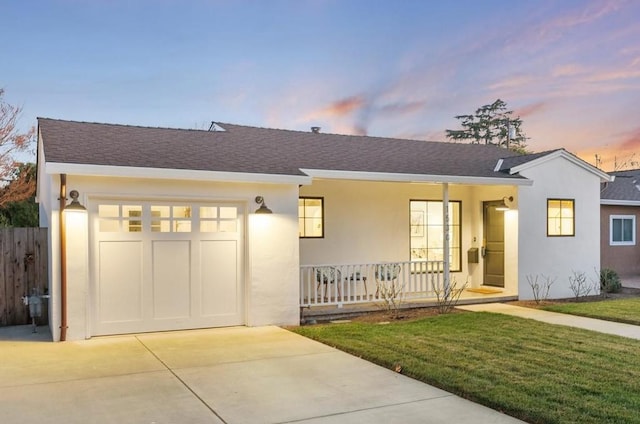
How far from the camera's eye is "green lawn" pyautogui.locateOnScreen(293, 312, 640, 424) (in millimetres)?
4684

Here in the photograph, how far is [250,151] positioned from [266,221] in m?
1.87

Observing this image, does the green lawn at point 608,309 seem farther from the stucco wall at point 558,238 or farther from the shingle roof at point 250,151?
the shingle roof at point 250,151

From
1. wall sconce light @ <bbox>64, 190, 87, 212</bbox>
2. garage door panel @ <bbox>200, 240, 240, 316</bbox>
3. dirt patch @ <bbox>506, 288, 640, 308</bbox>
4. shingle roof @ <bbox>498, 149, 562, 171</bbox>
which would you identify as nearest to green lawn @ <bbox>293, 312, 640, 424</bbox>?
garage door panel @ <bbox>200, 240, 240, 316</bbox>

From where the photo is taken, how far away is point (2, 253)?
8.77 meters

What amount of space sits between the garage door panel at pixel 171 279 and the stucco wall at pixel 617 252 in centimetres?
1331

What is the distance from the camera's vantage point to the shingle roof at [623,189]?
56.5ft

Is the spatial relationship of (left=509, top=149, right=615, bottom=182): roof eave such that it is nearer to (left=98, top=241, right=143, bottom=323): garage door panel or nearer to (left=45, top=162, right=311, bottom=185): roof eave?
(left=45, top=162, right=311, bottom=185): roof eave

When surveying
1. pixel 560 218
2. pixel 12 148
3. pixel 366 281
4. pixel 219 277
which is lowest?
pixel 366 281

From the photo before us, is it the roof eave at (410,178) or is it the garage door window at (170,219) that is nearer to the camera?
the garage door window at (170,219)

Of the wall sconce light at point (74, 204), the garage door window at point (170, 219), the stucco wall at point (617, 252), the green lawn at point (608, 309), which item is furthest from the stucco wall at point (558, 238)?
the wall sconce light at point (74, 204)

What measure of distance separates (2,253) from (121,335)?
2.64 m

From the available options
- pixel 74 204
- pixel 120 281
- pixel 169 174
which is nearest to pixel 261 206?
pixel 169 174

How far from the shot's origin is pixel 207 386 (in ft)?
17.7

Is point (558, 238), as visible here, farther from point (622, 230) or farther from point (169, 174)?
point (169, 174)
